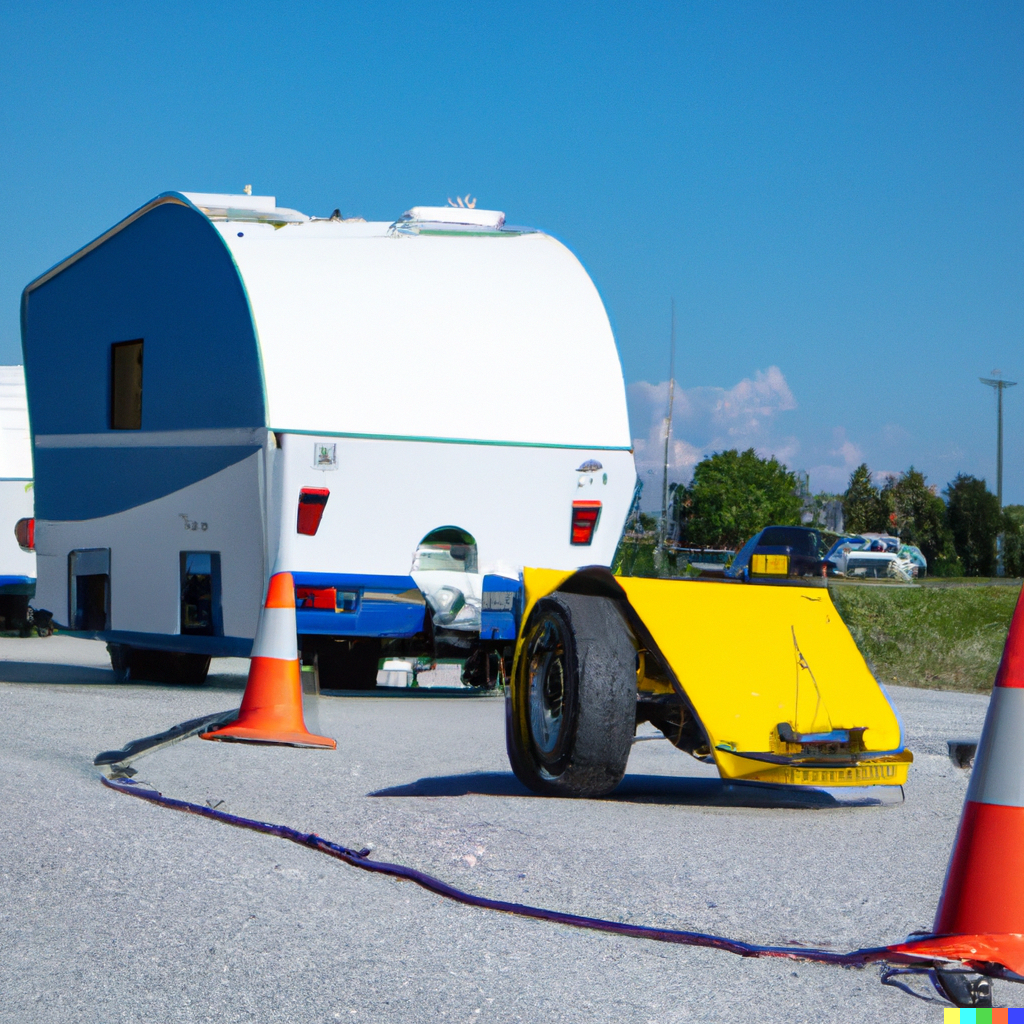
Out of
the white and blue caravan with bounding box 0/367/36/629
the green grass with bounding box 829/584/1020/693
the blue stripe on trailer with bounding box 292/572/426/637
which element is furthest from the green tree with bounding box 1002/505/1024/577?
the blue stripe on trailer with bounding box 292/572/426/637

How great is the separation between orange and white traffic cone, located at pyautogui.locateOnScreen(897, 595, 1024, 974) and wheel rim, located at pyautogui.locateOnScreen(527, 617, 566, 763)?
8.33 feet

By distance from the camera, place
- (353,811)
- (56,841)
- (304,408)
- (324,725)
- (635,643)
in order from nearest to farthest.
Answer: (56,841) < (353,811) < (635,643) < (324,725) < (304,408)

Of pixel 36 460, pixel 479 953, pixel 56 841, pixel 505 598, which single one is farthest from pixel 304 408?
pixel 479 953

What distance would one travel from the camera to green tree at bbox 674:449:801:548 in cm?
7719

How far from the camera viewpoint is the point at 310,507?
31.2ft

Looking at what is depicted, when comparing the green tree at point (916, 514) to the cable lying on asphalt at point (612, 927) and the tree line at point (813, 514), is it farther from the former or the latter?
the cable lying on asphalt at point (612, 927)

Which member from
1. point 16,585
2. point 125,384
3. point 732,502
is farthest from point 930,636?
point 732,502

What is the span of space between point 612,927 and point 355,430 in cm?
618

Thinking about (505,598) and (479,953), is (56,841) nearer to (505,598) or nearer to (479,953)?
(479,953)

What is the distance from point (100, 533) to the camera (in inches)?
443

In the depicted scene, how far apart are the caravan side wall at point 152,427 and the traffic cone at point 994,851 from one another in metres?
6.62

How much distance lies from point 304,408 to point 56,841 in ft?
16.6

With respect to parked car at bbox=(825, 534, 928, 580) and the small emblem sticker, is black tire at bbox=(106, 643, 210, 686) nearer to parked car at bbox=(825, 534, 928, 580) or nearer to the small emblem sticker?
the small emblem sticker

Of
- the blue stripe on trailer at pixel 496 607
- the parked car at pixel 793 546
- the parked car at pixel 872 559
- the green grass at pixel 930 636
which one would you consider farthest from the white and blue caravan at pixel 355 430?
the parked car at pixel 872 559
